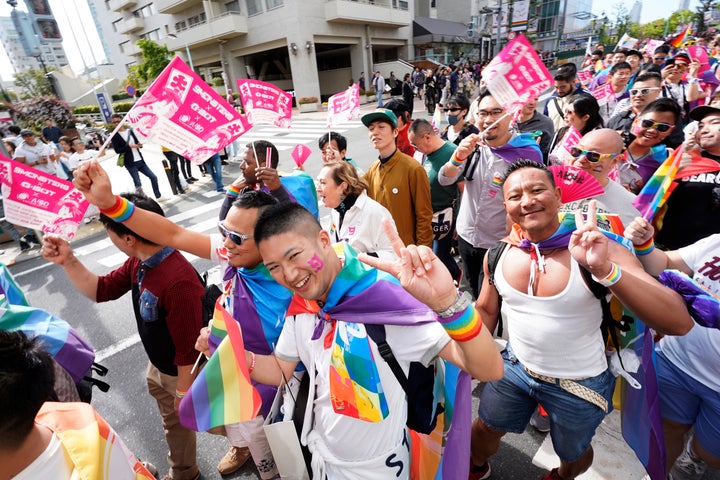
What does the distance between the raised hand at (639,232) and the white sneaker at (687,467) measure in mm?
1483

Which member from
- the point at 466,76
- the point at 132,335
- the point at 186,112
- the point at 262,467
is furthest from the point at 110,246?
the point at 466,76

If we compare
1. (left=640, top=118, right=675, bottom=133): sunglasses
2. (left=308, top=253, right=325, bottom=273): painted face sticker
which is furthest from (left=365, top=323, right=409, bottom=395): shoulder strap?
(left=640, top=118, right=675, bottom=133): sunglasses

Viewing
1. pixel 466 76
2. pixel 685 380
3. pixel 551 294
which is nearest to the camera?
pixel 551 294

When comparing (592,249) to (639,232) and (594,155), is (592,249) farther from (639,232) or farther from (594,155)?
(594,155)

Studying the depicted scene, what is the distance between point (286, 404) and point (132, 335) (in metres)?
3.55

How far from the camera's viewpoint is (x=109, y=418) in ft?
10.9

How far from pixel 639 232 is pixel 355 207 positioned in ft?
6.66

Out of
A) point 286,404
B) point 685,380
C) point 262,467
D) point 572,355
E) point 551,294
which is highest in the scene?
point 551,294

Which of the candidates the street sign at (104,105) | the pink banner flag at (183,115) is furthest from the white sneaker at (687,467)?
the street sign at (104,105)

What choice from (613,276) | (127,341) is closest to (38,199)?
(127,341)

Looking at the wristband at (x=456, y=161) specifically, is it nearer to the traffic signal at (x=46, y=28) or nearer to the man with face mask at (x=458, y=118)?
the man with face mask at (x=458, y=118)

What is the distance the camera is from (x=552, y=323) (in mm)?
1846

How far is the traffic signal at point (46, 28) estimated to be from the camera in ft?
121

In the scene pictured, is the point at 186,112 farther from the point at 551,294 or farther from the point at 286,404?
the point at 551,294
